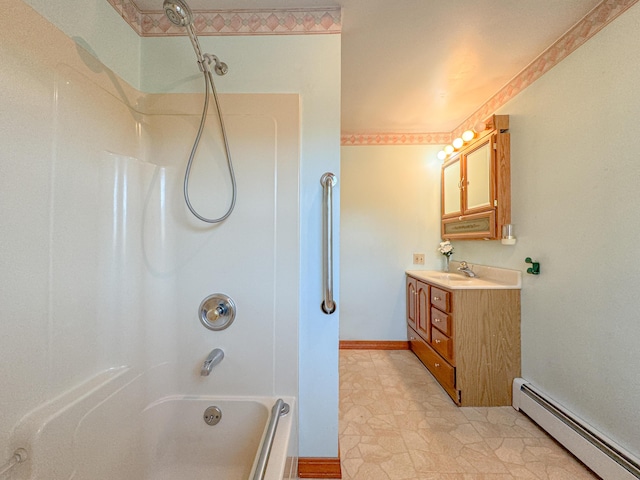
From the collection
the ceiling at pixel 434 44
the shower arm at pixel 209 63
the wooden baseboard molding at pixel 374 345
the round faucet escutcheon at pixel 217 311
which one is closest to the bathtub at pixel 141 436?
the round faucet escutcheon at pixel 217 311

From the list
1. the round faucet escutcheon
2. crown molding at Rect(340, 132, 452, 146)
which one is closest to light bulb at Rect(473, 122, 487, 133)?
crown molding at Rect(340, 132, 452, 146)

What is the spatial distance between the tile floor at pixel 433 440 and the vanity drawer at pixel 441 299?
2.17ft

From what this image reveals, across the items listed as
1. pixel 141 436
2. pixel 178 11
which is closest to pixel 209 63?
pixel 178 11

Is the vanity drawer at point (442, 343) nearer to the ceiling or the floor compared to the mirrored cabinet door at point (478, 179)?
nearer to the floor

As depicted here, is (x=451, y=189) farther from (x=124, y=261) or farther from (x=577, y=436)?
(x=124, y=261)

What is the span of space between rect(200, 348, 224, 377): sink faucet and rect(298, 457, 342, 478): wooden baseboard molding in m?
0.67

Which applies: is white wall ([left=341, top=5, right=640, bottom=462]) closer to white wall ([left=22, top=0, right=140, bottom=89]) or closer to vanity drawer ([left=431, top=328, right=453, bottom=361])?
vanity drawer ([left=431, top=328, right=453, bottom=361])

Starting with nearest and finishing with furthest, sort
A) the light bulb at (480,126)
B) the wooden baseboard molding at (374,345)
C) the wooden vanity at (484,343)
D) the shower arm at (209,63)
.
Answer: the shower arm at (209,63) < the wooden vanity at (484,343) < the light bulb at (480,126) < the wooden baseboard molding at (374,345)

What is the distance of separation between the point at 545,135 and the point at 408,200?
124cm

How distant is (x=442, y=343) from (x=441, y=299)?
0.34 m

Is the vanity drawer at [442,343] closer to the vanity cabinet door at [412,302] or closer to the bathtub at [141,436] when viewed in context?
the vanity cabinet door at [412,302]

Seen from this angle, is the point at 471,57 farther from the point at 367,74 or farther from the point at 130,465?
the point at 130,465

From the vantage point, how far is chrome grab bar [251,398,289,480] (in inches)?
27.8

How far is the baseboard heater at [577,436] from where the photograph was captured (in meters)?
1.05
